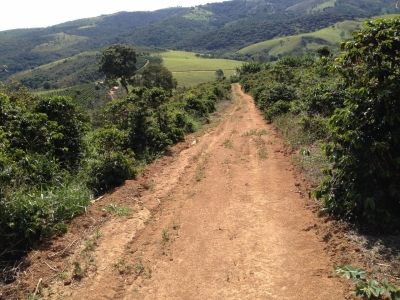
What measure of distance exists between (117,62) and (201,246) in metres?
35.6

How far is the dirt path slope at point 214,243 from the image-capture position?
15.3ft

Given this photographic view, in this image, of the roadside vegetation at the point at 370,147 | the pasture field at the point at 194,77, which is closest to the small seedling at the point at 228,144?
the roadside vegetation at the point at 370,147

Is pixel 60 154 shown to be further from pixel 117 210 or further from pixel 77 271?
pixel 77 271

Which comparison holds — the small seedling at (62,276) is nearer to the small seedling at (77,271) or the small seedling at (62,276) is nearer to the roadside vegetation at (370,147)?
the small seedling at (77,271)

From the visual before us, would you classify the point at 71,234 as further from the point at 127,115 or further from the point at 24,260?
the point at 127,115

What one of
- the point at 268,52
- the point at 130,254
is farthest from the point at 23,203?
the point at 268,52

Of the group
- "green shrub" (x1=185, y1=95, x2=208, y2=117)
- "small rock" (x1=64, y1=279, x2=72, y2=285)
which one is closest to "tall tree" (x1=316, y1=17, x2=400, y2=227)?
"small rock" (x1=64, y1=279, x2=72, y2=285)

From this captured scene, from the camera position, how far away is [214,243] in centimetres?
581

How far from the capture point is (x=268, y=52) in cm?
15300

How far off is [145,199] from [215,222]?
223cm

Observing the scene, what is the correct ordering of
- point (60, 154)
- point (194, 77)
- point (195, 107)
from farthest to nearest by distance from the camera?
1. point (194, 77)
2. point (195, 107)
3. point (60, 154)

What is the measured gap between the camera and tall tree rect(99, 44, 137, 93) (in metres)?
37.5

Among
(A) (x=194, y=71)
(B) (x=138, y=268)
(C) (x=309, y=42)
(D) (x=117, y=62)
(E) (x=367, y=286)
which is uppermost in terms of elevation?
(C) (x=309, y=42)

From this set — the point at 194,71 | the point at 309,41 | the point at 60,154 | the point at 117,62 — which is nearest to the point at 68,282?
the point at 60,154
